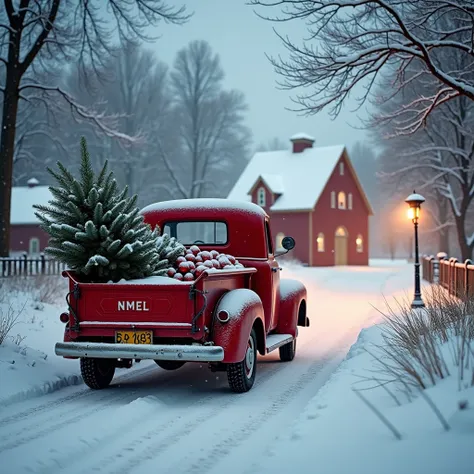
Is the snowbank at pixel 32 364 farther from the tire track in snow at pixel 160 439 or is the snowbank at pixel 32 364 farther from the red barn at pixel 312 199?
the red barn at pixel 312 199

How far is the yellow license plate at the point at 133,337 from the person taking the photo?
6.72m

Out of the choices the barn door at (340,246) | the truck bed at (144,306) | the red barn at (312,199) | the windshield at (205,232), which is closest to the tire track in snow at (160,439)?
the truck bed at (144,306)

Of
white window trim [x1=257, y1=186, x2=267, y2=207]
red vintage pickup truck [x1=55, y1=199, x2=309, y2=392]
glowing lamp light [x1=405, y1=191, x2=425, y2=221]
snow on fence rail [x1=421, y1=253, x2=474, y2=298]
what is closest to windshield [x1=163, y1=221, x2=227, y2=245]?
red vintage pickup truck [x1=55, y1=199, x2=309, y2=392]

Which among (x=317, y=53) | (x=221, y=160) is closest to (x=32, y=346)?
(x=317, y=53)

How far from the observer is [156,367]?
9.31 m

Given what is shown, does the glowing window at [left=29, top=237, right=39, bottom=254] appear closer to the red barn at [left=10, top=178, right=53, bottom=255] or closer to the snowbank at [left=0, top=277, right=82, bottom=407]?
the red barn at [left=10, top=178, right=53, bottom=255]

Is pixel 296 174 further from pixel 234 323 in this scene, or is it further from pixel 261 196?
pixel 234 323

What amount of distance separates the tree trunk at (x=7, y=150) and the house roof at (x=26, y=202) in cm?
2706

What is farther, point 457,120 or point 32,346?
point 457,120

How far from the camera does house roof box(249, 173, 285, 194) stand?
40.1 metres

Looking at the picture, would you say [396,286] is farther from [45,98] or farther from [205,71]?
[205,71]

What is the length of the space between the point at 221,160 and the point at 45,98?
31900 millimetres

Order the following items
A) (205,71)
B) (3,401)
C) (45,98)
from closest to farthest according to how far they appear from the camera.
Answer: (3,401) < (45,98) < (205,71)

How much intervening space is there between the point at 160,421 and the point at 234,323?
1.35 meters
